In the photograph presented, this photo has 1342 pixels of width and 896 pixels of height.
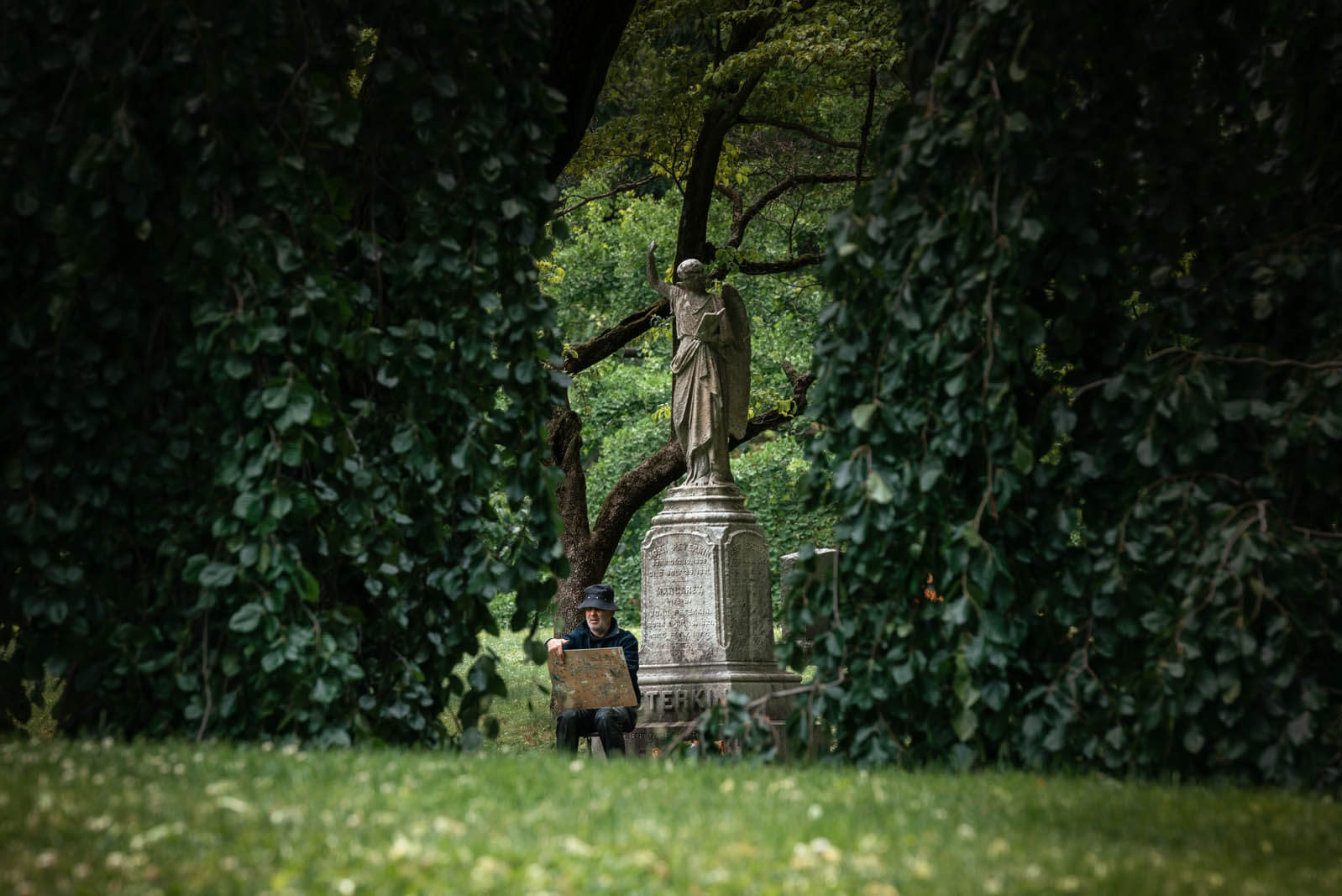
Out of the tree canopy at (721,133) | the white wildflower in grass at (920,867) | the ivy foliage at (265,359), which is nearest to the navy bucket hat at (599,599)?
the tree canopy at (721,133)

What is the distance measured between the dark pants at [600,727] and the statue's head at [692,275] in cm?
389

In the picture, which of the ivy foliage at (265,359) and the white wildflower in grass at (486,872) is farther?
the ivy foliage at (265,359)

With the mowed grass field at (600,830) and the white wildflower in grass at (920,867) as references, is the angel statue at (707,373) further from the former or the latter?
the white wildflower in grass at (920,867)

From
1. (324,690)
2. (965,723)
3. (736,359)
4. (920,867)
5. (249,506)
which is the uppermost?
(736,359)

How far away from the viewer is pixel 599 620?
9891 mm

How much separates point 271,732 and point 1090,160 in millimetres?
4111

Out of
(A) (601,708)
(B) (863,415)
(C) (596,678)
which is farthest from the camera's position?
(A) (601,708)

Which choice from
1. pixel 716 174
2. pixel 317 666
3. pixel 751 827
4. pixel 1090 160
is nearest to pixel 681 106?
pixel 716 174

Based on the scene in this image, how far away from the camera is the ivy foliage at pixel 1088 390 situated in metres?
4.81

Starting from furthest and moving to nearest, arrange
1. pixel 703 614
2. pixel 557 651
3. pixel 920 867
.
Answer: pixel 703 614 → pixel 557 651 → pixel 920 867

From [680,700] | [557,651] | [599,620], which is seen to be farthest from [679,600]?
[557,651]

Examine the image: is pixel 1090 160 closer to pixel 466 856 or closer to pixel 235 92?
pixel 235 92

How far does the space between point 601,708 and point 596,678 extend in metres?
1.20

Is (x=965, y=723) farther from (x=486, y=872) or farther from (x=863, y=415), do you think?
(x=486, y=872)
